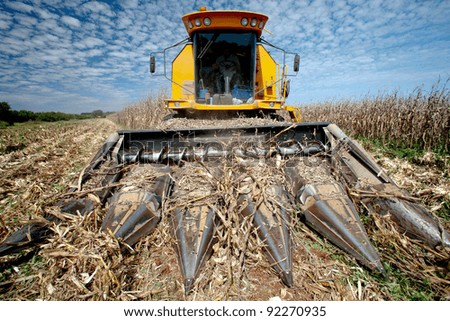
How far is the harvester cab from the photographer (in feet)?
14.1

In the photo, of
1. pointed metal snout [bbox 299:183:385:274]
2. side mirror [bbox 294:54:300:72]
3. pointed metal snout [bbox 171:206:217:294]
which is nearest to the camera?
pointed metal snout [bbox 171:206:217:294]

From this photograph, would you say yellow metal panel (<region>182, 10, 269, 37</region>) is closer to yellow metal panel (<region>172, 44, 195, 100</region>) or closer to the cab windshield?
the cab windshield

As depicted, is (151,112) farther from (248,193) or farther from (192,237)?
(192,237)

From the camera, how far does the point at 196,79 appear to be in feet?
15.7

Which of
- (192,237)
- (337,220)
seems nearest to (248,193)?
(192,237)

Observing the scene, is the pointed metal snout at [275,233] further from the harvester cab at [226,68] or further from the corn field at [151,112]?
the corn field at [151,112]

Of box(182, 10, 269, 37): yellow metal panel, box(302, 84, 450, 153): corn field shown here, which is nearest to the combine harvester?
box(182, 10, 269, 37): yellow metal panel

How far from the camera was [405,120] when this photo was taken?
7422 millimetres

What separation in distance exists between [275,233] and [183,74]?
4371mm

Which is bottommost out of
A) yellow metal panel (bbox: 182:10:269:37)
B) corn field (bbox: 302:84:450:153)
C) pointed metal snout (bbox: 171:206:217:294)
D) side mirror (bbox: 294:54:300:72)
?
pointed metal snout (bbox: 171:206:217:294)

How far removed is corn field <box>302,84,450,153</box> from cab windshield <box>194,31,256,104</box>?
449 cm

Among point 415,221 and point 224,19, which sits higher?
point 224,19

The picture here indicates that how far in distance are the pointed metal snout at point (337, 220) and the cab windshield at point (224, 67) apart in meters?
2.94
